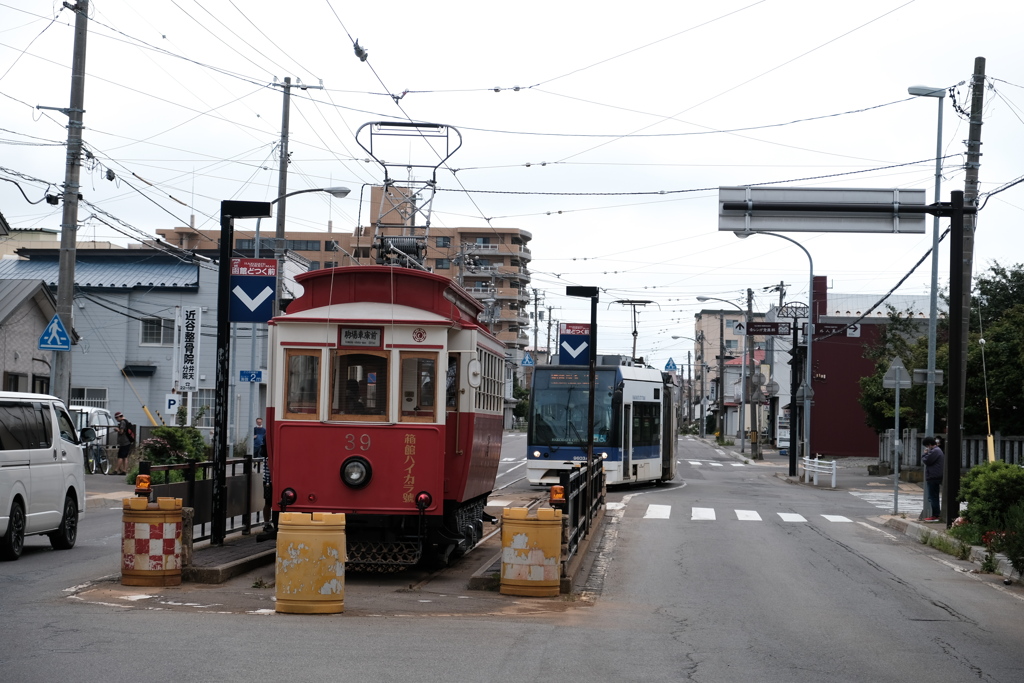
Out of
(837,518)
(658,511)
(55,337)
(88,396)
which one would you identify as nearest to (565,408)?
(658,511)

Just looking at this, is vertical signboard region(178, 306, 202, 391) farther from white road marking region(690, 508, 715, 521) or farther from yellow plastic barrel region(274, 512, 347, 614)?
yellow plastic barrel region(274, 512, 347, 614)

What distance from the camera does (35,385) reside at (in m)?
34.1

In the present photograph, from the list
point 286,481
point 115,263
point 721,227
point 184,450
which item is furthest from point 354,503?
point 115,263

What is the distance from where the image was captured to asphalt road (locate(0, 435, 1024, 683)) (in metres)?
8.00

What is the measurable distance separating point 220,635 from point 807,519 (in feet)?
59.2

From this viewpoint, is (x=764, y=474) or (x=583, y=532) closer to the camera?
(x=583, y=532)

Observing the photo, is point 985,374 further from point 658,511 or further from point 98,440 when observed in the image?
point 98,440

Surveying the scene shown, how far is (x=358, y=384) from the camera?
12875 mm

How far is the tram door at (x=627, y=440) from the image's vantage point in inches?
1164

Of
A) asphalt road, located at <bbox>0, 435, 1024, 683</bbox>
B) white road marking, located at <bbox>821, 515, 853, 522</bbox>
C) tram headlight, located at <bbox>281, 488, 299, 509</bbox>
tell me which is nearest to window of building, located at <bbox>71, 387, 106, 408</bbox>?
asphalt road, located at <bbox>0, 435, 1024, 683</bbox>

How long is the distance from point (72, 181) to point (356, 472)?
39.1 feet

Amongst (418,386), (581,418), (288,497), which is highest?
(418,386)

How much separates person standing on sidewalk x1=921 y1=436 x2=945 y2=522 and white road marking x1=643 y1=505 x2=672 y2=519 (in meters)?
5.27

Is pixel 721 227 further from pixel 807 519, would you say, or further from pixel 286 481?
pixel 807 519
